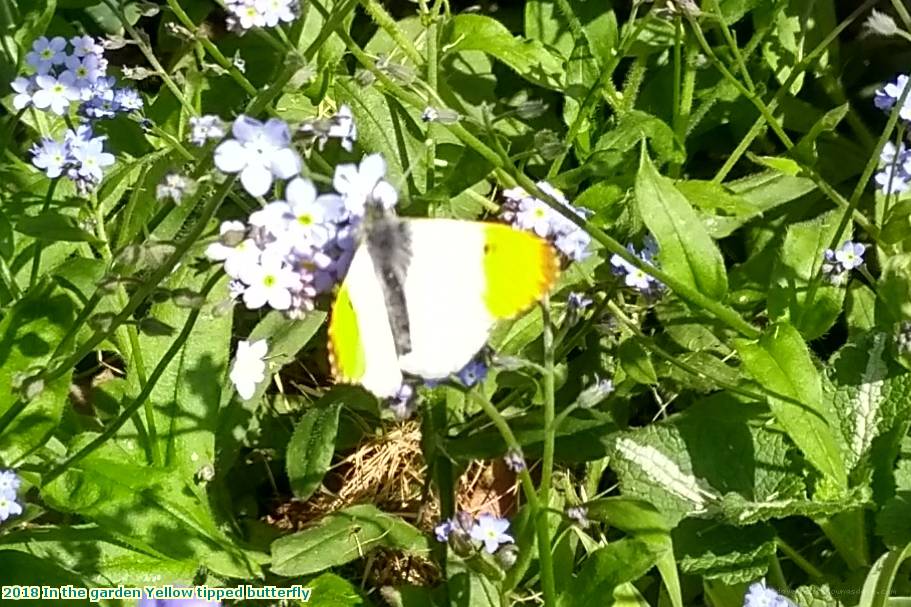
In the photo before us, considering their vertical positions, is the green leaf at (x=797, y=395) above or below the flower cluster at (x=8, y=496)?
above

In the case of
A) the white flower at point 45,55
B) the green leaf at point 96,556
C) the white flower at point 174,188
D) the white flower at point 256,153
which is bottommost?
the green leaf at point 96,556

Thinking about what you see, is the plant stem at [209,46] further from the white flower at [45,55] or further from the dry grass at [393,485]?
the dry grass at [393,485]

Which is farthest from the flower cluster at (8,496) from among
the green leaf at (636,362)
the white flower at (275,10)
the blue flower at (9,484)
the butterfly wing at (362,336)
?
the green leaf at (636,362)

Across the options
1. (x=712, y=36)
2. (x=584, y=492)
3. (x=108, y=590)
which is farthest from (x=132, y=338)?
(x=712, y=36)

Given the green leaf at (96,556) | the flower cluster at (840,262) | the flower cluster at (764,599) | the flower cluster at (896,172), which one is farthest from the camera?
the flower cluster at (896,172)

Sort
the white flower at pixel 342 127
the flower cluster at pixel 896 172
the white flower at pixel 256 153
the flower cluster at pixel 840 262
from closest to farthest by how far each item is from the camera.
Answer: the white flower at pixel 256 153, the white flower at pixel 342 127, the flower cluster at pixel 840 262, the flower cluster at pixel 896 172

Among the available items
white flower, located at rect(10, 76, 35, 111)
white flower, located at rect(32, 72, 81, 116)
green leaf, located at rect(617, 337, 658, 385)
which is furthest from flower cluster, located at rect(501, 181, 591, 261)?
white flower, located at rect(10, 76, 35, 111)

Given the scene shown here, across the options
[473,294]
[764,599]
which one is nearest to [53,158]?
[473,294]
